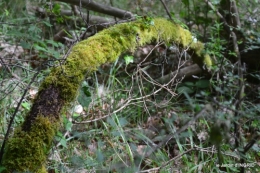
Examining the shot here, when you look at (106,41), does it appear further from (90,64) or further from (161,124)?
(161,124)

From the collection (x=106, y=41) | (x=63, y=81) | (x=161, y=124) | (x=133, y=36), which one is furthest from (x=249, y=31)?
(x=63, y=81)

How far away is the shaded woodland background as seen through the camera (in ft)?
7.51

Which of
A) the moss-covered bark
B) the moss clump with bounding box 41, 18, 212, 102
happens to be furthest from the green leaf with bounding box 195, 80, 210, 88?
the moss-covered bark

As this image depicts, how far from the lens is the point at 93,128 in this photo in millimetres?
3318

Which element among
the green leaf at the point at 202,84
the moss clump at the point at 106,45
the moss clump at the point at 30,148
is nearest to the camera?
the moss clump at the point at 30,148

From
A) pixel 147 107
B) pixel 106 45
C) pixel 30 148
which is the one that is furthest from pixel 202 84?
pixel 30 148

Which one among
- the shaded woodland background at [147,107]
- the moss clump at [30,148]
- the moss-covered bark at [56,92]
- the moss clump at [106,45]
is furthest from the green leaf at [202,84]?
the moss clump at [30,148]

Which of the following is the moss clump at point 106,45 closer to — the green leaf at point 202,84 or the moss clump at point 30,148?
the moss clump at point 30,148

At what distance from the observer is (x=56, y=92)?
87.4 inches

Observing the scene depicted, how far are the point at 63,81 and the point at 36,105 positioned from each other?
9.7 inches

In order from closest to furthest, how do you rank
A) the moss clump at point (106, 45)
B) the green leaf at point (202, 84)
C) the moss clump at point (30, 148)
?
the moss clump at point (30, 148), the moss clump at point (106, 45), the green leaf at point (202, 84)

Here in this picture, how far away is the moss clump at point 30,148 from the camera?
6.53 feet

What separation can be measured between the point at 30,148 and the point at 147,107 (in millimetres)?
1790

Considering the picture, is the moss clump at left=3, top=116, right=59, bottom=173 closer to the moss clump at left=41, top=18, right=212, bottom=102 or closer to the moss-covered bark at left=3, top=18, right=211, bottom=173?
the moss-covered bark at left=3, top=18, right=211, bottom=173
